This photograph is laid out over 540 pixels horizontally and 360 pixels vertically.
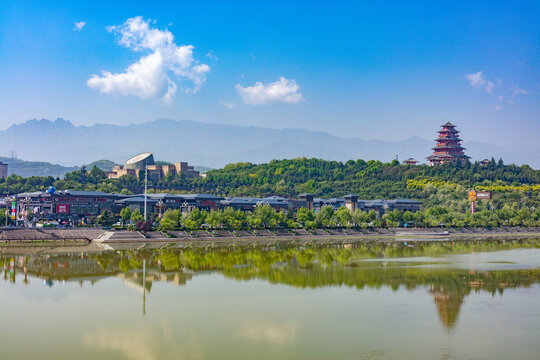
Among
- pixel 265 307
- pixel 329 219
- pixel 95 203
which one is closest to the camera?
pixel 265 307

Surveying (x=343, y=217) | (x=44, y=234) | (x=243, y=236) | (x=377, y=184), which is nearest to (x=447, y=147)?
(x=377, y=184)

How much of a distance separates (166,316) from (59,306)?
6.95 m

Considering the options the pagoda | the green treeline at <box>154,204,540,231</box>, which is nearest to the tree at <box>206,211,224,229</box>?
the green treeline at <box>154,204,540,231</box>

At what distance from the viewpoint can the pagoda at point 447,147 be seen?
157 meters

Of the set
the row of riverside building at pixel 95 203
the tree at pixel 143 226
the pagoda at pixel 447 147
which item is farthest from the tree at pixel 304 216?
the pagoda at pixel 447 147

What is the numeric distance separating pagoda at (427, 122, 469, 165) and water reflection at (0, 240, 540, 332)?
95.4 metres

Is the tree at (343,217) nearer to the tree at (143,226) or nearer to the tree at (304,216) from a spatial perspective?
the tree at (304,216)

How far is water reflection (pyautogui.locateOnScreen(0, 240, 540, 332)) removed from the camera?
3866cm

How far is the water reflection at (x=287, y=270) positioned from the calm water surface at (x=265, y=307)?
128 millimetres

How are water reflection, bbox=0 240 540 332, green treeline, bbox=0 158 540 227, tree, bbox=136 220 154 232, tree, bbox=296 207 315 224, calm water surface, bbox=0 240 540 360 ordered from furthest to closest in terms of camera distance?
1. green treeline, bbox=0 158 540 227
2. tree, bbox=296 207 315 224
3. tree, bbox=136 220 154 232
4. water reflection, bbox=0 240 540 332
5. calm water surface, bbox=0 240 540 360

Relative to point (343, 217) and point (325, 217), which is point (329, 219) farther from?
point (343, 217)

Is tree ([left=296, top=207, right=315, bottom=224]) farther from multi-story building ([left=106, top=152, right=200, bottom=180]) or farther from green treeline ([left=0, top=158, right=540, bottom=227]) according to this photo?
multi-story building ([left=106, top=152, right=200, bottom=180])

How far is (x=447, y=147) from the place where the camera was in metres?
158

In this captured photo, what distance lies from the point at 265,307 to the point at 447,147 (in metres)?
133
